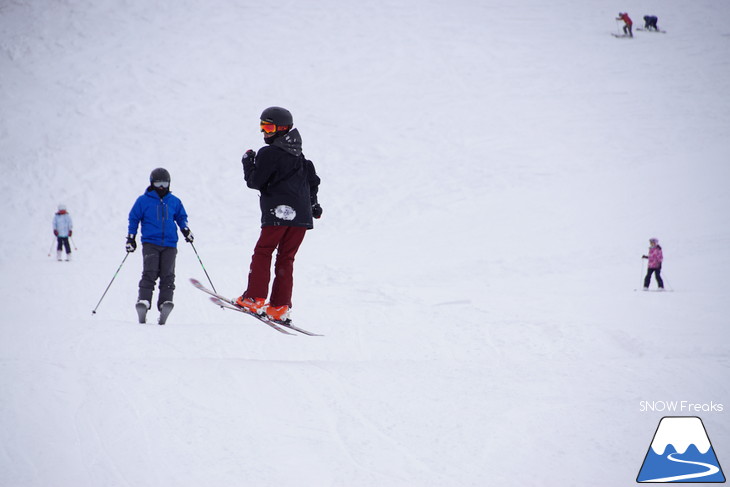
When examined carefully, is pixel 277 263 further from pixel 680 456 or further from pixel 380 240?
pixel 380 240

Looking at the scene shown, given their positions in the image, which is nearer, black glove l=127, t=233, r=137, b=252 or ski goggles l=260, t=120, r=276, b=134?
ski goggles l=260, t=120, r=276, b=134

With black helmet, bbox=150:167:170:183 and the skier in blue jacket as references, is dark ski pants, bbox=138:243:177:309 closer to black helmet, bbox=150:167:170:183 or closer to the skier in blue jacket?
the skier in blue jacket

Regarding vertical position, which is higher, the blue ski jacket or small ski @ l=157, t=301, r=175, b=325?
the blue ski jacket

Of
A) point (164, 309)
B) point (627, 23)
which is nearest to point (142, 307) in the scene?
point (164, 309)

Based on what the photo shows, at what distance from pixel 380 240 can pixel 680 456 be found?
48.8 feet

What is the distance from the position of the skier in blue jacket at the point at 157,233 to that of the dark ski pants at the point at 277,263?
2.09 m

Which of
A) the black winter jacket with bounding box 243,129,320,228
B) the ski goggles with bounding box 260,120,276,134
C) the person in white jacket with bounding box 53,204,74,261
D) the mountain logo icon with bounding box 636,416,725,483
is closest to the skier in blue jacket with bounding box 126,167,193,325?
the black winter jacket with bounding box 243,129,320,228

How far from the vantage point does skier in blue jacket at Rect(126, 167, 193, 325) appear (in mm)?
7805

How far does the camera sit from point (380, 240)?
740 inches

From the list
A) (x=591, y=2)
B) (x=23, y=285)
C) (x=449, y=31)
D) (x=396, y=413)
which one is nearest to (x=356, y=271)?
(x=23, y=285)

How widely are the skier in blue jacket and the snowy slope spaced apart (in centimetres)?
72

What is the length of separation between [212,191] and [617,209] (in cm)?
1387

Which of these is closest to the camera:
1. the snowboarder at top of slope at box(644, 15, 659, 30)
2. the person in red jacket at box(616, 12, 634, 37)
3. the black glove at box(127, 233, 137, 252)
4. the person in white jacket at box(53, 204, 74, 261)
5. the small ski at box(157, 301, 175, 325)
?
the black glove at box(127, 233, 137, 252)

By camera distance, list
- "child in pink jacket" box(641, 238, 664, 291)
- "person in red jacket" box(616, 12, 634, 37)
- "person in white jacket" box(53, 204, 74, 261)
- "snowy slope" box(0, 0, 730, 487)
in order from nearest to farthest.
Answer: "snowy slope" box(0, 0, 730, 487)
"child in pink jacket" box(641, 238, 664, 291)
"person in white jacket" box(53, 204, 74, 261)
"person in red jacket" box(616, 12, 634, 37)
